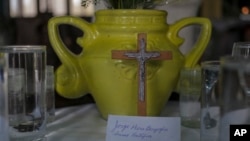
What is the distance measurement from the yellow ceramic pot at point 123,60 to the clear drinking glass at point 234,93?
0.15 meters

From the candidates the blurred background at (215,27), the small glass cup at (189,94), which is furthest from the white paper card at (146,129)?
the blurred background at (215,27)

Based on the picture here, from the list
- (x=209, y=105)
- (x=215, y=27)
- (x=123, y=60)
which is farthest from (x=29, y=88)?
(x=215, y=27)

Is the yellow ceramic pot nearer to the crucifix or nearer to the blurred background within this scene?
the crucifix

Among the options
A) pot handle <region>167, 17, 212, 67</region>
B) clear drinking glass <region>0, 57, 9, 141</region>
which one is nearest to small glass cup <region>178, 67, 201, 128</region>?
pot handle <region>167, 17, 212, 67</region>

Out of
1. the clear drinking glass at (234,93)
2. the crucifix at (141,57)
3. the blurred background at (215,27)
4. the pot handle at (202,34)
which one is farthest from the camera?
the blurred background at (215,27)

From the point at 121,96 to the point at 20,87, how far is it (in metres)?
0.14

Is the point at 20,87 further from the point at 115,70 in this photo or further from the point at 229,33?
the point at 229,33

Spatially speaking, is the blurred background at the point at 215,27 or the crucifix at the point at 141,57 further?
the blurred background at the point at 215,27

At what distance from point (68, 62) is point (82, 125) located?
10 cm

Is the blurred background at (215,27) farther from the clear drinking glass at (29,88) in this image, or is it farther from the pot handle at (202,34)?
the clear drinking glass at (29,88)

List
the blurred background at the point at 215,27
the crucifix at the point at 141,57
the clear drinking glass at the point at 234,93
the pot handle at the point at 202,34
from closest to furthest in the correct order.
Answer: the clear drinking glass at the point at 234,93 < the crucifix at the point at 141,57 < the pot handle at the point at 202,34 < the blurred background at the point at 215,27

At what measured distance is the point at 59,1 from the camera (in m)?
3.48

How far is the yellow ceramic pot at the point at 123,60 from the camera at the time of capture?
1.99ft

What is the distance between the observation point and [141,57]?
572 mm
